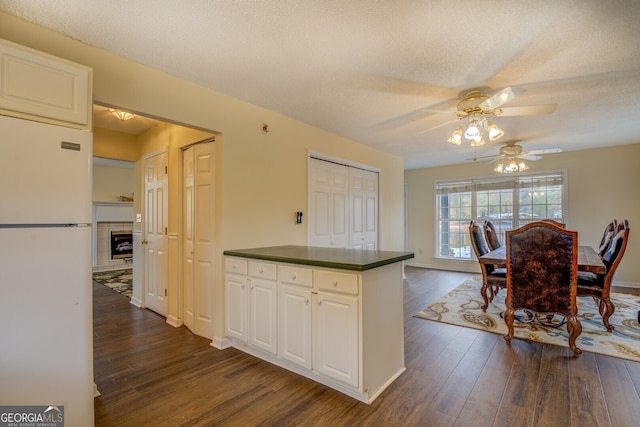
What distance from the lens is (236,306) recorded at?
9.01ft

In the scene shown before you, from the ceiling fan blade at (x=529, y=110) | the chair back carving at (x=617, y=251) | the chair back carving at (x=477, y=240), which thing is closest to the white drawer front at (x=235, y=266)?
the ceiling fan blade at (x=529, y=110)

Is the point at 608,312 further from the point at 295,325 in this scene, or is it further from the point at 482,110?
the point at 295,325

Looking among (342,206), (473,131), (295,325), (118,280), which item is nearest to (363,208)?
(342,206)

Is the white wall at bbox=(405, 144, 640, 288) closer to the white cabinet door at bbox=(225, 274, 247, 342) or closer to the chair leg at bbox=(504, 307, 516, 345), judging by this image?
the chair leg at bbox=(504, 307, 516, 345)

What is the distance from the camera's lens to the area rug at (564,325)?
279cm

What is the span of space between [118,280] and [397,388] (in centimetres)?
585

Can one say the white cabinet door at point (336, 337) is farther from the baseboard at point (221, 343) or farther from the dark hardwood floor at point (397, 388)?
the baseboard at point (221, 343)

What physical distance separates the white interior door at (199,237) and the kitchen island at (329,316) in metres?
0.55

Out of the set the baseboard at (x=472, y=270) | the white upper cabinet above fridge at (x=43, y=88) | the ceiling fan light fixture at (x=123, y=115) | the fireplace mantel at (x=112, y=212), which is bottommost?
the baseboard at (x=472, y=270)

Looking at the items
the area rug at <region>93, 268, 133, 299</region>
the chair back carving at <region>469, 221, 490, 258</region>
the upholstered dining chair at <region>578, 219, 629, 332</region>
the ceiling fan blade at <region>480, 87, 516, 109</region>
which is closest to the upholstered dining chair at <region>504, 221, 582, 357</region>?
the upholstered dining chair at <region>578, 219, 629, 332</region>

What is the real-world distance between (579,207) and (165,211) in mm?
6876

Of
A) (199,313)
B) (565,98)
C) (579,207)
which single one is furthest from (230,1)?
(579,207)

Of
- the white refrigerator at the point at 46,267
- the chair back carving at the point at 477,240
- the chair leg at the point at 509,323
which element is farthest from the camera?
the chair back carving at the point at 477,240

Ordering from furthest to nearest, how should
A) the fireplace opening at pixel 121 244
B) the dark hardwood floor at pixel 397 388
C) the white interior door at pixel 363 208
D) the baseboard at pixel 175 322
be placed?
the fireplace opening at pixel 121 244 < the white interior door at pixel 363 208 < the baseboard at pixel 175 322 < the dark hardwood floor at pixel 397 388
